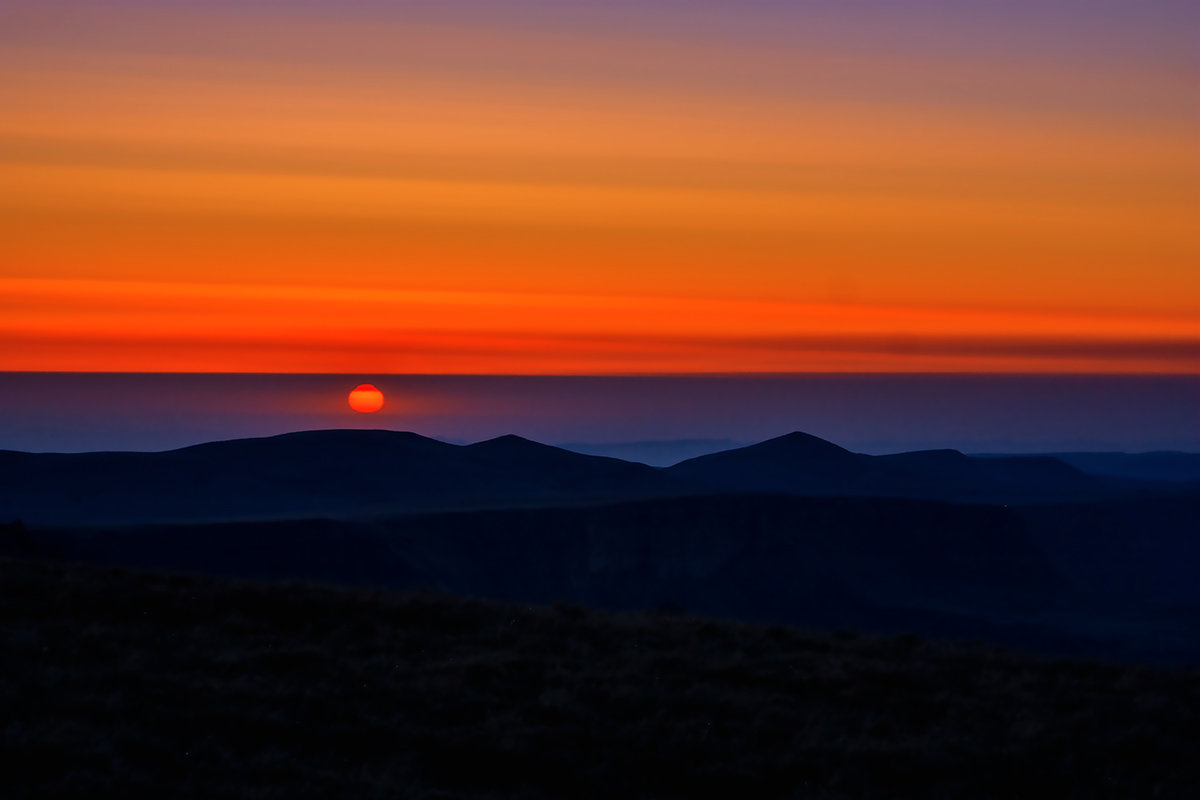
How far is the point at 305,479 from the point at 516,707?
86764 mm

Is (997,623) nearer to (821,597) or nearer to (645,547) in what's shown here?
(821,597)

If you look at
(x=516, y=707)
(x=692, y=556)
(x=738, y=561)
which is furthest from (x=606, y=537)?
(x=516, y=707)

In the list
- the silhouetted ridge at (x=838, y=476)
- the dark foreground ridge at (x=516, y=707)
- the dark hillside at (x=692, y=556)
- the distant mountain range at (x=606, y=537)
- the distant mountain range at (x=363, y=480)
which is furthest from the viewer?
the silhouetted ridge at (x=838, y=476)

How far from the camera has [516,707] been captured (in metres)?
14.3

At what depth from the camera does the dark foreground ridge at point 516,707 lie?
39.7 feet

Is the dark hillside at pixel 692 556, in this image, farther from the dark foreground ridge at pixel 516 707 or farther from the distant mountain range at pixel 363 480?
the dark foreground ridge at pixel 516 707

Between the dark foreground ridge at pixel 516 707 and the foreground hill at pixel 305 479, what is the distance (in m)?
59.1

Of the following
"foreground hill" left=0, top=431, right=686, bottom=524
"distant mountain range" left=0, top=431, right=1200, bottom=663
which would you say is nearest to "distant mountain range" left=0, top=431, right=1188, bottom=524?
"foreground hill" left=0, top=431, right=686, bottom=524

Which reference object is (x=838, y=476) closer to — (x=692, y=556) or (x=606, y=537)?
(x=692, y=556)

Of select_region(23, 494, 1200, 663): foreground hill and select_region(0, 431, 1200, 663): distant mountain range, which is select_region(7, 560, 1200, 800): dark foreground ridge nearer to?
select_region(0, 431, 1200, 663): distant mountain range

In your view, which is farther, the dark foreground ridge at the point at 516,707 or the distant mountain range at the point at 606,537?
the distant mountain range at the point at 606,537

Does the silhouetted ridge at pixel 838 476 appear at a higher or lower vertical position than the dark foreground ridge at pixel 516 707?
lower

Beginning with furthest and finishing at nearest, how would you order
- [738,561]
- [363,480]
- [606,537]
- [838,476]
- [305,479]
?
[838,476] → [363,480] → [305,479] → [738,561] → [606,537]

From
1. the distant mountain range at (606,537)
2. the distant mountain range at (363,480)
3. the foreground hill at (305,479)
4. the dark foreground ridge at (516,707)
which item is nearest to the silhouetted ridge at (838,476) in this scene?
the distant mountain range at (363,480)
